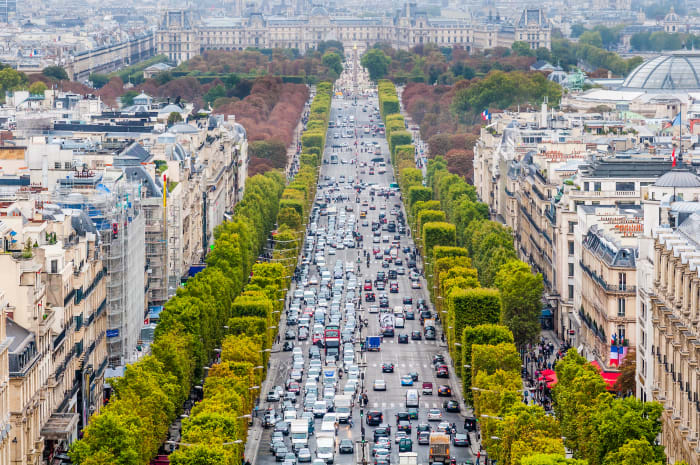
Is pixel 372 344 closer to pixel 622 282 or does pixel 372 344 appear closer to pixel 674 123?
pixel 622 282

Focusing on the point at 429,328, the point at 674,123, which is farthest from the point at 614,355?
the point at 674,123

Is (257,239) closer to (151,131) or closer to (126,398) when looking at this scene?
(151,131)

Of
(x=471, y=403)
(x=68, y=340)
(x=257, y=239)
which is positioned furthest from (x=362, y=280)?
(x=68, y=340)

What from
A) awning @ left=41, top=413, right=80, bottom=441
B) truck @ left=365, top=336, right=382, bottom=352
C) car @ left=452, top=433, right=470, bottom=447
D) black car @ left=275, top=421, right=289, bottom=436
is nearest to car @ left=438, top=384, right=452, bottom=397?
car @ left=452, top=433, right=470, bottom=447

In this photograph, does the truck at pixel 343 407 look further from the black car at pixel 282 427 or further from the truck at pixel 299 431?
the black car at pixel 282 427

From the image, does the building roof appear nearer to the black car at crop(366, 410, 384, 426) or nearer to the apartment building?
the apartment building
